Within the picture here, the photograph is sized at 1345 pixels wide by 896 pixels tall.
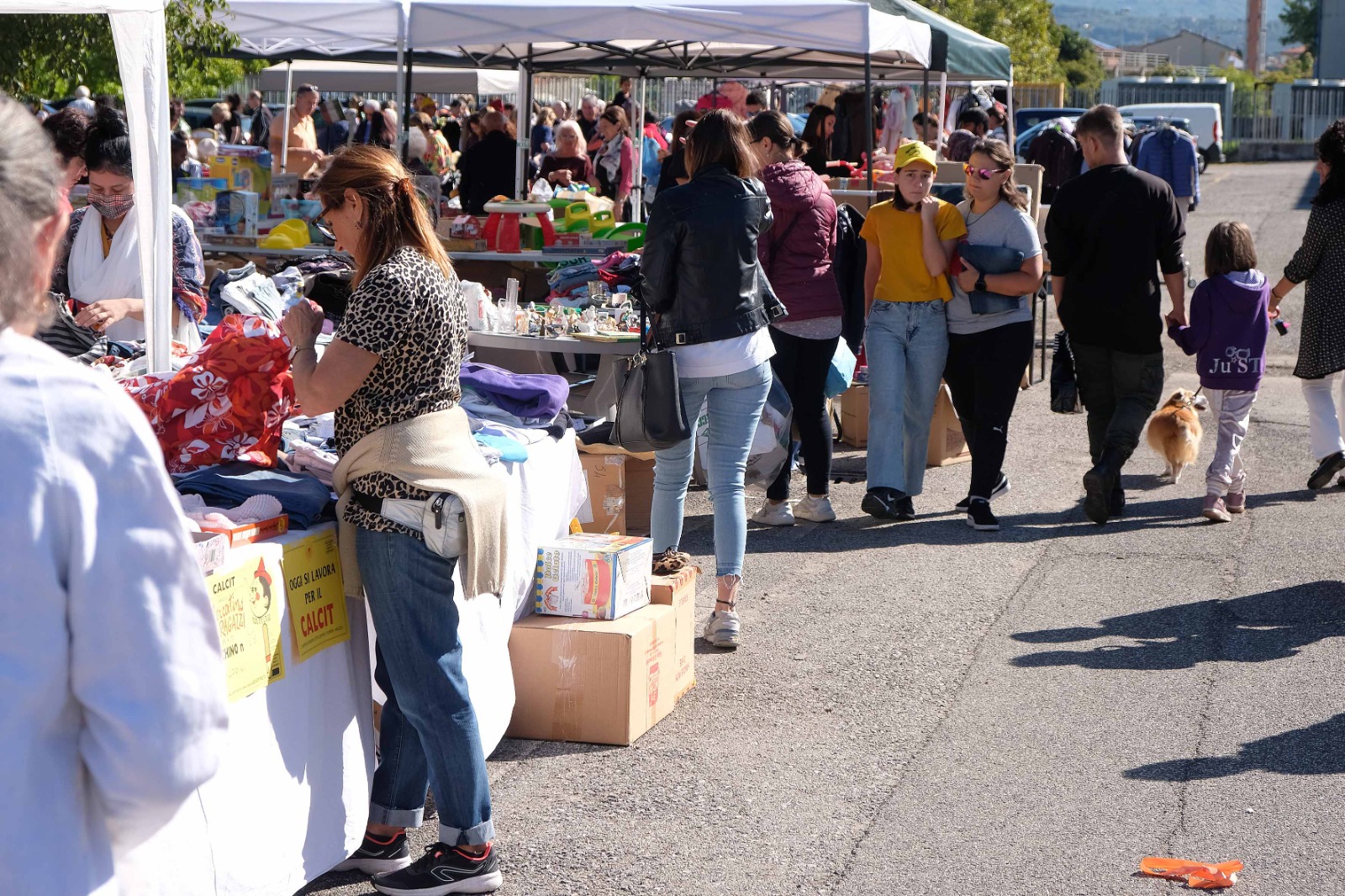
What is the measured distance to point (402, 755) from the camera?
369 cm

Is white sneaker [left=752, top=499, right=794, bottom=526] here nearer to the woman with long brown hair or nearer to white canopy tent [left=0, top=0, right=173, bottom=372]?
white canopy tent [left=0, top=0, right=173, bottom=372]

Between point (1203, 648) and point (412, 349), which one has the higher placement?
point (412, 349)

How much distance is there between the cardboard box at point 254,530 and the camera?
11.1 ft

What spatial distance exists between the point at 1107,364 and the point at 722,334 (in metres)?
3.14

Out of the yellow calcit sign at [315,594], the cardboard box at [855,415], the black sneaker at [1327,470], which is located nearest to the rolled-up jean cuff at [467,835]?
the yellow calcit sign at [315,594]

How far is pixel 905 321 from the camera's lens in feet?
24.0

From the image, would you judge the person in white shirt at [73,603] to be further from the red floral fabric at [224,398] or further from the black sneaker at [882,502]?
the black sneaker at [882,502]

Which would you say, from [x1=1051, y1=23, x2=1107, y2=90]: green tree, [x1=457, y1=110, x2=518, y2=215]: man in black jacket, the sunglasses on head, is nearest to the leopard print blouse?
the sunglasses on head

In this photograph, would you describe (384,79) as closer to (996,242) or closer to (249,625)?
(996,242)

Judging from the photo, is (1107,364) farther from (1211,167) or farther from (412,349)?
(1211,167)

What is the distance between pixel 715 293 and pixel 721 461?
63cm

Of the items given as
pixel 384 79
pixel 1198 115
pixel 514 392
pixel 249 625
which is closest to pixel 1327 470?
pixel 514 392

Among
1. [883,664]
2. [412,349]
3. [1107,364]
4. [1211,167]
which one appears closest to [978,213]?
[1107,364]

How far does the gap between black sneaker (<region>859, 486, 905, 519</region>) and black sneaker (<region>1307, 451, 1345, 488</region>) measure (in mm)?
2405
